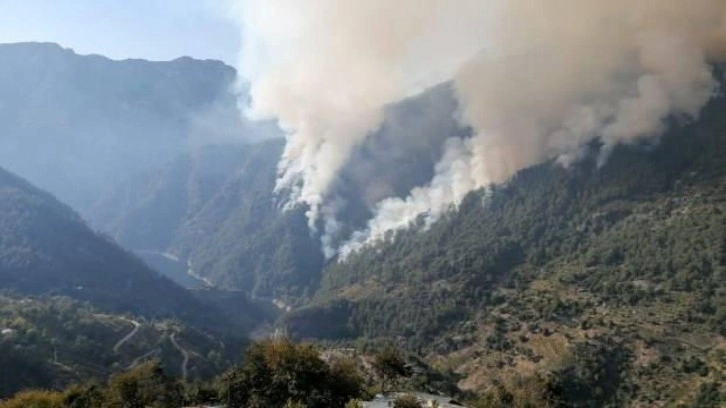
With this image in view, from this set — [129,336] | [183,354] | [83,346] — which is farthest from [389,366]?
[129,336]

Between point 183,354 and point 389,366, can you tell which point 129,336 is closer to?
point 183,354

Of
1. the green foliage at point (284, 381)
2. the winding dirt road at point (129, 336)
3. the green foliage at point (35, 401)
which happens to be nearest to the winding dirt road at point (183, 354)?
the winding dirt road at point (129, 336)

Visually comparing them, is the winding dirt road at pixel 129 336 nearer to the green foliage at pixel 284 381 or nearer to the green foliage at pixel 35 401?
the green foliage at pixel 35 401

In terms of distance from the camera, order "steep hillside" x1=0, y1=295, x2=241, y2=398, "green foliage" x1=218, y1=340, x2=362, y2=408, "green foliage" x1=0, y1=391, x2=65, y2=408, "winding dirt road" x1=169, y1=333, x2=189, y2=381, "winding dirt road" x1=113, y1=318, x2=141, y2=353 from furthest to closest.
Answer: "winding dirt road" x1=113, y1=318, x2=141, y2=353 → "winding dirt road" x1=169, y1=333, x2=189, y2=381 → "steep hillside" x1=0, y1=295, x2=241, y2=398 → "green foliage" x1=218, y1=340, x2=362, y2=408 → "green foliage" x1=0, y1=391, x2=65, y2=408

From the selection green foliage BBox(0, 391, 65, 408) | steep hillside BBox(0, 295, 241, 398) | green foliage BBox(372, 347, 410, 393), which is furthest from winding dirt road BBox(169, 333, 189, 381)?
green foliage BBox(0, 391, 65, 408)

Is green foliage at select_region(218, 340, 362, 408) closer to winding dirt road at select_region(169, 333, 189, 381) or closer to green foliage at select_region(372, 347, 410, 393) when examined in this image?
green foliage at select_region(372, 347, 410, 393)

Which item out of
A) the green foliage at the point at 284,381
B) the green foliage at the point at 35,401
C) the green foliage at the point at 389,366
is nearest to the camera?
the green foliage at the point at 35,401

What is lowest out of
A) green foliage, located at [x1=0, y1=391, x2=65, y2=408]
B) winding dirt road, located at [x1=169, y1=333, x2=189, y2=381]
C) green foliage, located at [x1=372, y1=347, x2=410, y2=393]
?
green foliage, located at [x1=0, y1=391, x2=65, y2=408]

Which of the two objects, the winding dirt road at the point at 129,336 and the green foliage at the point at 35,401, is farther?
the winding dirt road at the point at 129,336

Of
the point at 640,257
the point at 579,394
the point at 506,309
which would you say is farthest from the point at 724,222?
the point at 579,394

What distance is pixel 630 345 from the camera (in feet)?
461

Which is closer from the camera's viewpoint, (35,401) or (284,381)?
(35,401)

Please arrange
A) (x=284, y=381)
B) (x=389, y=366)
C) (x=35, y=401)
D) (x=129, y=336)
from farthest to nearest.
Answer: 1. (x=129, y=336)
2. (x=389, y=366)
3. (x=284, y=381)
4. (x=35, y=401)

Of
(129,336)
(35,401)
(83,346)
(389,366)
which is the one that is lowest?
(35,401)
